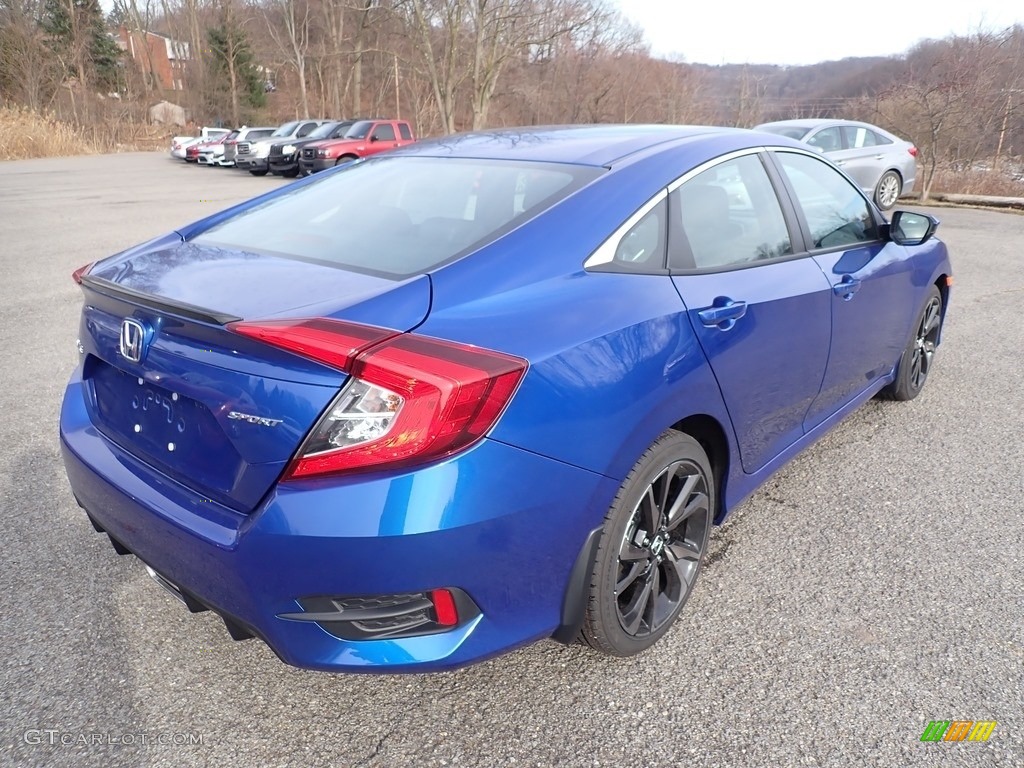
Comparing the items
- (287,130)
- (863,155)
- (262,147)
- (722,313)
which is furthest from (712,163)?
(287,130)

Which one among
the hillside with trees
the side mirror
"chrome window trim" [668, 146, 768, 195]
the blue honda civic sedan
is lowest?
the blue honda civic sedan

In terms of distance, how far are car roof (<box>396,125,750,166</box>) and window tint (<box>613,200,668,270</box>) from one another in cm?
26

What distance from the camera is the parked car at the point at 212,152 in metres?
29.6

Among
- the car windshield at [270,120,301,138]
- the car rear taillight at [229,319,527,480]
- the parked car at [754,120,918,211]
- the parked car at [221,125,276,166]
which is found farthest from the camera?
the parked car at [221,125,276,166]

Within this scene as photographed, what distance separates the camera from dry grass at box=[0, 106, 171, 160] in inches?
1230

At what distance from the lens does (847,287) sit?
3.10 meters

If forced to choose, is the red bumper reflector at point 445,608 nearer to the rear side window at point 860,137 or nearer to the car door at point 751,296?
the car door at point 751,296

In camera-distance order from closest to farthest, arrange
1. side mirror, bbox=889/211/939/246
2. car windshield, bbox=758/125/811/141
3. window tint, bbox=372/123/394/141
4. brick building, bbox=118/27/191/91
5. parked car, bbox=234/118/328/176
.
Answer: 1. side mirror, bbox=889/211/939/246
2. car windshield, bbox=758/125/811/141
3. window tint, bbox=372/123/394/141
4. parked car, bbox=234/118/328/176
5. brick building, bbox=118/27/191/91

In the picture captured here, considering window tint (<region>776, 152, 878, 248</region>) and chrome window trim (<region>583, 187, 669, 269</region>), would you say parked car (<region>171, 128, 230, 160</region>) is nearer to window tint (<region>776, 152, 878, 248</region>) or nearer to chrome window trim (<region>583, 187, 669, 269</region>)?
window tint (<region>776, 152, 878, 248</region>)

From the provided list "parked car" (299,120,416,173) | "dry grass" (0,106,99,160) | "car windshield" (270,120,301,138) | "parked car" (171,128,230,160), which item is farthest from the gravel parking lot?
"dry grass" (0,106,99,160)

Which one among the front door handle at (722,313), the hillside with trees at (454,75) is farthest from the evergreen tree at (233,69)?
the front door handle at (722,313)

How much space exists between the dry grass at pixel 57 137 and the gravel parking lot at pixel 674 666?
34.6 m

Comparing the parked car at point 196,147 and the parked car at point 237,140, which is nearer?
the parked car at point 237,140

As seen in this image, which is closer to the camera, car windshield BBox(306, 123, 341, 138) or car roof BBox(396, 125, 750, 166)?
car roof BBox(396, 125, 750, 166)
